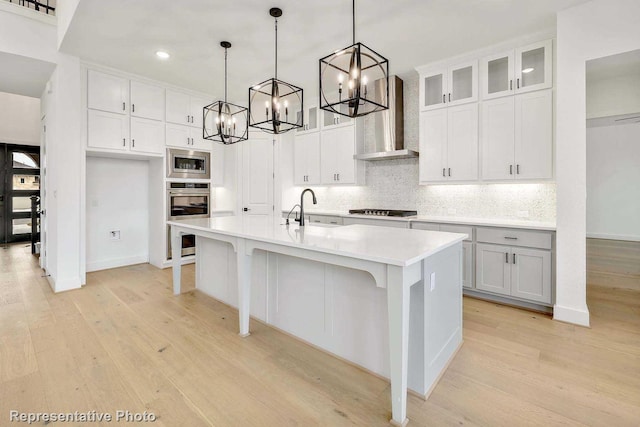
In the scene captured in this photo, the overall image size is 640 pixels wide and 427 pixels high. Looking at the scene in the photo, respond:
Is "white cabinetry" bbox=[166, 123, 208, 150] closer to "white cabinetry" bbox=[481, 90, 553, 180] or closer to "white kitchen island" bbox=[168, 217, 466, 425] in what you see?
"white kitchen island" bbox=[168, 217, 466, 425]

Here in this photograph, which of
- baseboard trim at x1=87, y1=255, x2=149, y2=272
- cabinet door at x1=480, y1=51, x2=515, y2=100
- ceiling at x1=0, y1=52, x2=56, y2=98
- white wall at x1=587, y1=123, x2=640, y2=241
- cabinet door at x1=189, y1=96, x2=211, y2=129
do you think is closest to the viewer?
cabinet door at x1=480, y1=51, x2=515, y2=100

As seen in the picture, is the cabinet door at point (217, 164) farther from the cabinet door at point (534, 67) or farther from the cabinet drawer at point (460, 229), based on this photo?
the cabinet door at point (534, 67)

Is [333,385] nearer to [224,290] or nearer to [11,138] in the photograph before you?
[224,290]

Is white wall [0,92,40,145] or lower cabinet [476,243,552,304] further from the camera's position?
white wall [0,92,40,145]

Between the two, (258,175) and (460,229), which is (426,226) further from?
(258,175)

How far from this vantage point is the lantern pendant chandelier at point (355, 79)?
2.00 m

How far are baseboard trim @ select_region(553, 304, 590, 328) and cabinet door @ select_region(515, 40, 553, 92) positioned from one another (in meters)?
2.26

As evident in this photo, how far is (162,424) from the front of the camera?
5.38ft

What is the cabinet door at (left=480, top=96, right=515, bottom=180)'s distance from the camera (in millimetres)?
3449

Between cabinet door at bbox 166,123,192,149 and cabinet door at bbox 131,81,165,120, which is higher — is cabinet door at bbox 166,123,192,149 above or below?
below

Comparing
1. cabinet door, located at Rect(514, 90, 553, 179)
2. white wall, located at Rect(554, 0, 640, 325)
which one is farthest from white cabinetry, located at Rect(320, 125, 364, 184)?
white wall, located at Rect(554, 0, 640, 325)

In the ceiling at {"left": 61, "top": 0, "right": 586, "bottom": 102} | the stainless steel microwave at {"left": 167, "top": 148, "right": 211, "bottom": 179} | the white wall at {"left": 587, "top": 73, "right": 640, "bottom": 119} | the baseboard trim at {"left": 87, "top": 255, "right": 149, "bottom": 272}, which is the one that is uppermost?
the ceiling at {"left": 61, "top": 0, "right": 586, "bottom": 102}

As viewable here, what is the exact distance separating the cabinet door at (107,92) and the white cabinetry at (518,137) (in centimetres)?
486

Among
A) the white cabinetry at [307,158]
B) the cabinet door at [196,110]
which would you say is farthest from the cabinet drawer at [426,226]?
the cabinet door at [196,110]
